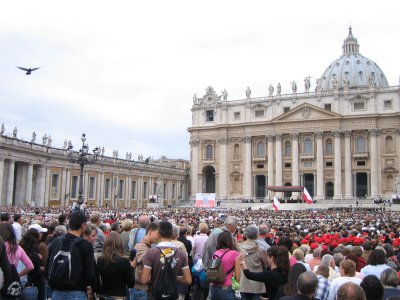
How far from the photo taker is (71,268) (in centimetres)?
575

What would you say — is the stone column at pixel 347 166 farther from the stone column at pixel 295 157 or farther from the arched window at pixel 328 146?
the stone column at pixel 295 157

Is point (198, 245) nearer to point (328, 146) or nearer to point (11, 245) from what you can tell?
point (11, 245)

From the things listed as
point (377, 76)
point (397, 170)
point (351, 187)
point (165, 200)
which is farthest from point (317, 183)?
point (377, 76)

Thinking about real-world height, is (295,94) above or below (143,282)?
above

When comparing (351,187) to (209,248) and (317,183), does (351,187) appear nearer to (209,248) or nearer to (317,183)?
(317,183)

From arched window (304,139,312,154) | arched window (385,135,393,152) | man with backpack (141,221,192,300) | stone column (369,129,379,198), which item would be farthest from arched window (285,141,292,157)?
man with backpack (141,221,192,300)

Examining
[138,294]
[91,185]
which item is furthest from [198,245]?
[91,185]

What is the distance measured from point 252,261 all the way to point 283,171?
221 ft

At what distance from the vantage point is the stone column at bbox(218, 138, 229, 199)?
76.5 m

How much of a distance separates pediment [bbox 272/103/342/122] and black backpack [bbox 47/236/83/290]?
67018 millimetres

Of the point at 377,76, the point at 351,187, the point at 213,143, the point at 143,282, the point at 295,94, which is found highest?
the point at 377,76

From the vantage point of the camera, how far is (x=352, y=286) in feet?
14.7

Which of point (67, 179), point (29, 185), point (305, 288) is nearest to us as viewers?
point (305, 288)

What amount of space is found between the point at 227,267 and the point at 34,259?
288 cm
